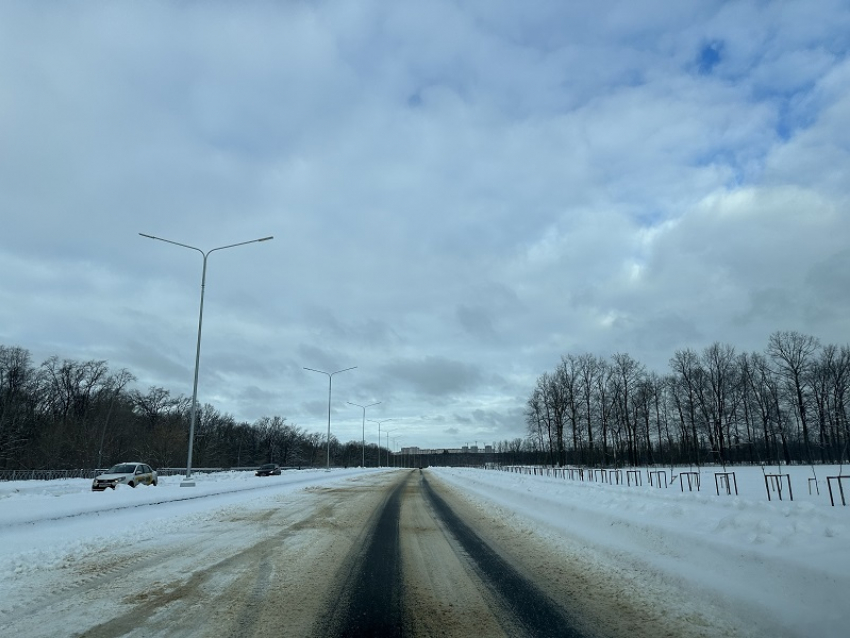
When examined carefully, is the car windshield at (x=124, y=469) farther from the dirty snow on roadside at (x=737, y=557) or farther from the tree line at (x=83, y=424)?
the tree line at (x=83, y=424)

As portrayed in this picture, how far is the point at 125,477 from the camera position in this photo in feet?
96.4

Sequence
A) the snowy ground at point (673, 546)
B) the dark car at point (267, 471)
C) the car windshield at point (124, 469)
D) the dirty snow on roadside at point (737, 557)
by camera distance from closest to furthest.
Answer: the dirty snow on roadside at point (737, 557)
the snowy ground at point (673, 546)
the car windshield at point (124, 469)
the dark car at point (267, 471)

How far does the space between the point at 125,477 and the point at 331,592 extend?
1082 inches

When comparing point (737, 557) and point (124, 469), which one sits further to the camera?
point (124, 469)

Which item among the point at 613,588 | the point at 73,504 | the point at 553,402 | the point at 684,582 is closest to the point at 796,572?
the point at 684,582

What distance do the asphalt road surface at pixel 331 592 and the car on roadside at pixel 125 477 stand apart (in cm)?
1983

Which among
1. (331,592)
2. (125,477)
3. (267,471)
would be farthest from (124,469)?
(267,471)

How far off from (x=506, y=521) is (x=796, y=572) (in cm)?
925

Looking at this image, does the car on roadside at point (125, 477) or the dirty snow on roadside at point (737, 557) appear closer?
the dirty snow on roadside at point (737, 557)

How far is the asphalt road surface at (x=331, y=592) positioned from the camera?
5441 mm

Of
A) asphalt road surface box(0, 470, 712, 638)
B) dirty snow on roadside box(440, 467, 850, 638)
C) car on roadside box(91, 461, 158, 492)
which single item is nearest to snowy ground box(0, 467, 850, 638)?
dirty snow on roadside box(440, 467, 850, 638)

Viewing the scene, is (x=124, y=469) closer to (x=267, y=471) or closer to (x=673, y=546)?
(x=267, y=471)

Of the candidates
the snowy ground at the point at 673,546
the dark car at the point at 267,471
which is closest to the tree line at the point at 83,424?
the dark car at the point at 267,471

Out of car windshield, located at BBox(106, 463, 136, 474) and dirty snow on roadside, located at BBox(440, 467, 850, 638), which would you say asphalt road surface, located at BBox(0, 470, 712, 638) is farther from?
car windshield, located at BBox(106, 463, 136, 474)
